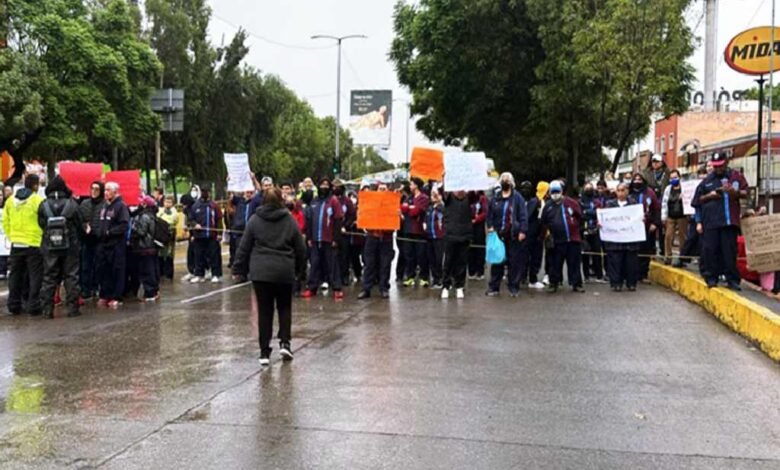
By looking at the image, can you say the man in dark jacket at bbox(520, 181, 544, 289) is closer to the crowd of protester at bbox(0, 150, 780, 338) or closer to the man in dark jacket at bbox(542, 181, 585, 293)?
the crowd of protester at bbox(0, 150, 780, 338)

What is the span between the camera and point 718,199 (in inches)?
415

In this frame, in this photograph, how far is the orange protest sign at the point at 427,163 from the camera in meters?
14.1

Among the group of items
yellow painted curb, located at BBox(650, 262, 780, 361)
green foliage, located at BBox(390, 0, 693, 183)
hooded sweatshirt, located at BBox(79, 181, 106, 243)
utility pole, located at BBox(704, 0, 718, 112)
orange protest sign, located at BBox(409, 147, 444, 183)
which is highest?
utility pole, located at BBox(704, 0, 718, 112)

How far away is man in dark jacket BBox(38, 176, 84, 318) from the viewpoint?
1084 cm

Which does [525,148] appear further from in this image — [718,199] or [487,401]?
[487,401]

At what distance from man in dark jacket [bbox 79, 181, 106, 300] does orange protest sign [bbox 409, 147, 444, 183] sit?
514 cm

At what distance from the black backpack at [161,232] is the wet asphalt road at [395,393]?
265 centimetres

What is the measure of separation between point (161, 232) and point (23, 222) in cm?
299

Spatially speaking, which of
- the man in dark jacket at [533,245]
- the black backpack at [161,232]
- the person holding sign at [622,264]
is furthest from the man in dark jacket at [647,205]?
the black backpack at [161,232]

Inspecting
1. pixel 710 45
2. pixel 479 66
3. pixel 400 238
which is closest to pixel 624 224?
pixel 400 238

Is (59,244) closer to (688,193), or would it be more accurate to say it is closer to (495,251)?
(495,251)

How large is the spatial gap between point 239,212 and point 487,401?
10.1 m

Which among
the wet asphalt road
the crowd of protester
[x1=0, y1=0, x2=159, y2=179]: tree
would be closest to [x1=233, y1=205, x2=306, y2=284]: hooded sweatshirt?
the wet asphalt road

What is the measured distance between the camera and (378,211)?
13117 mm
